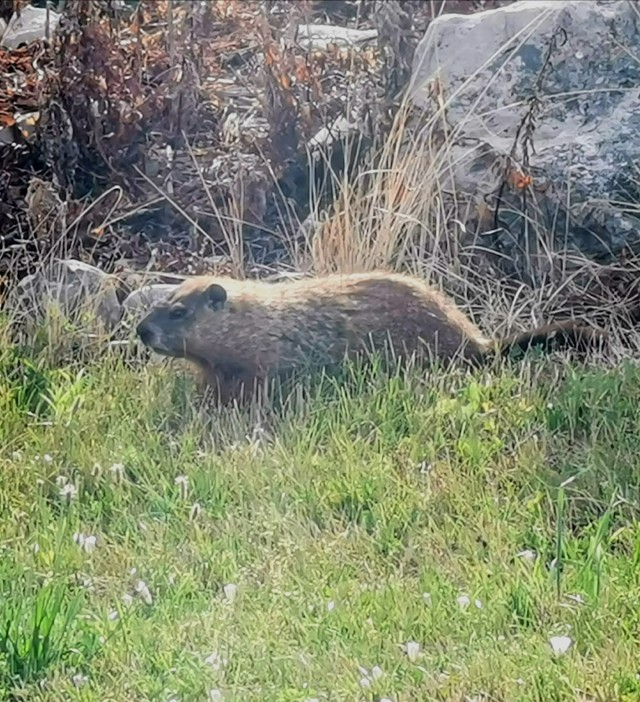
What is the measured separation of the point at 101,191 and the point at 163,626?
3957 millimetres

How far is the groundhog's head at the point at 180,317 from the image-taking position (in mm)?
5555

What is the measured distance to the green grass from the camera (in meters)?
3.51

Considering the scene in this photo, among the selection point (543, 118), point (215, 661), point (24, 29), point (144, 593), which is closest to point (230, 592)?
point (144, 593)

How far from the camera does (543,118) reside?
686cm

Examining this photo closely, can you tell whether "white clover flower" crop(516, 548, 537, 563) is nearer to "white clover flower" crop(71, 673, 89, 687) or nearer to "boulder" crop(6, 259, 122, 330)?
"white clover flower" crop(71, 673, 89, 687)

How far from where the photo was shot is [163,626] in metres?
3.73

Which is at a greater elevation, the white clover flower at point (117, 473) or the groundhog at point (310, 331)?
the white clover flower at point (117, 473)

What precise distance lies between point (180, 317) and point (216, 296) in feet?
0.56

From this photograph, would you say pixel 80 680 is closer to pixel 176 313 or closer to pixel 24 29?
pixel 176 313

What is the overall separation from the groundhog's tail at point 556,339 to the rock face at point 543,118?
2.78ft

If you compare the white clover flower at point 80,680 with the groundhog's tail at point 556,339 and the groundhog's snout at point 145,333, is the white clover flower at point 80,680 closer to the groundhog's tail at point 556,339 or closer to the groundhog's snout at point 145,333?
the groundhog's snout at point 145,333

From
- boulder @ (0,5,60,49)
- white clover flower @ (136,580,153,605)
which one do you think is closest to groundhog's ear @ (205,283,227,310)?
white clover flower @ (136,580,153,605)

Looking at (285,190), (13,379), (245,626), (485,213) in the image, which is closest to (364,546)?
(245,626)

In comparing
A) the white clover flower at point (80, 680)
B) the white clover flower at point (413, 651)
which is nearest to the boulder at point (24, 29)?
the white clover flower at point (80, 680)
